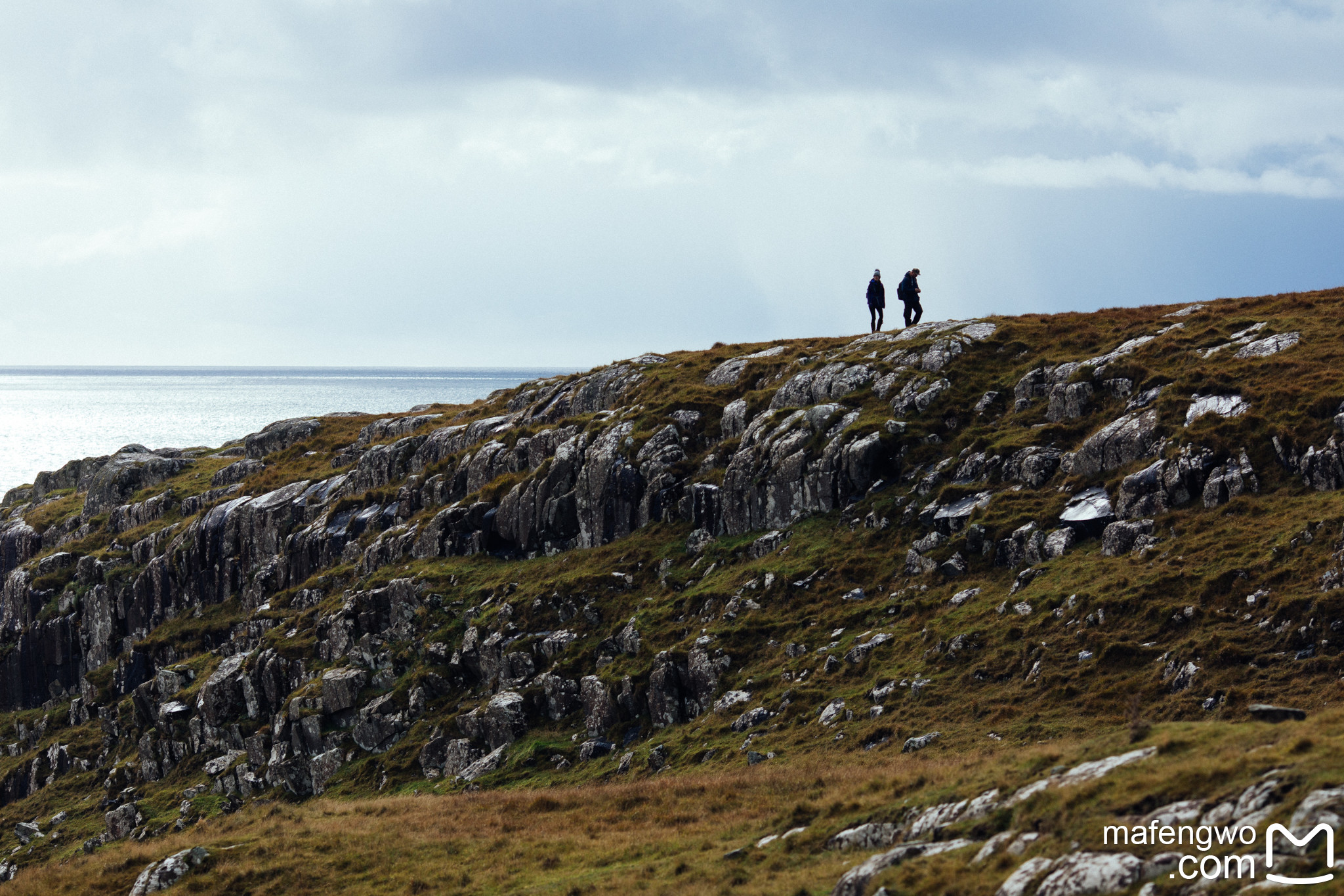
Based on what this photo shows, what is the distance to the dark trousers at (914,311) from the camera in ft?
205

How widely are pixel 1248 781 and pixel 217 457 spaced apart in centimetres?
12023

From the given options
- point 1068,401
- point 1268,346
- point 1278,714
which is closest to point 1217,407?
point 1068,401

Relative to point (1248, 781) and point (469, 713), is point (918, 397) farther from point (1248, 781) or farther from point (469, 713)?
point (1248, 781)

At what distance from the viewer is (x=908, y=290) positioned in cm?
6184

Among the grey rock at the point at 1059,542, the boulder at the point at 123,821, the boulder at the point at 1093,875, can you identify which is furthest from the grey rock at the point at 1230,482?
the boulder at the point at 123,821

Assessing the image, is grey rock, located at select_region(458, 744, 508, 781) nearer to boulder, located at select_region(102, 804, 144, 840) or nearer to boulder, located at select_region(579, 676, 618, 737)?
boulder, located at select_region(579, 676, 618, 737)

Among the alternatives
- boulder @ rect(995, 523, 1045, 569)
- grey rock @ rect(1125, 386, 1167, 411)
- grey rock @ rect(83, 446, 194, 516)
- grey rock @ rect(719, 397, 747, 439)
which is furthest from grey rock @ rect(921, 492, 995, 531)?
grey rock @ rect(83, 446, 194, 516)

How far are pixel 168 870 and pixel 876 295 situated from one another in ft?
166

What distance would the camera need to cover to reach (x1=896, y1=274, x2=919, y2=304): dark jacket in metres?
61.5

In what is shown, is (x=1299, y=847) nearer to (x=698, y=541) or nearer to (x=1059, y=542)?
(x=1059, y=542)

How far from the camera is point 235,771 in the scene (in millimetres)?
56062

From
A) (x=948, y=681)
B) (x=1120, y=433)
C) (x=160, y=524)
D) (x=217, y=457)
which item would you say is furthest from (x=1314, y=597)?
(x=217, y=457)

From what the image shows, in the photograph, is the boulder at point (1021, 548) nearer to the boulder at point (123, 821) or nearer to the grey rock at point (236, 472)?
the boulder at point (123, 821)

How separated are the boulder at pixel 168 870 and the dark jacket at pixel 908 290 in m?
48.5
